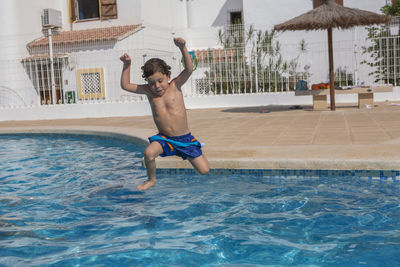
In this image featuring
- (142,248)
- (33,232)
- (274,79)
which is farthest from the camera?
(274,79)

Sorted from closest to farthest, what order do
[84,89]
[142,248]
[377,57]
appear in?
[142,248] → [377,57] → [84,89]

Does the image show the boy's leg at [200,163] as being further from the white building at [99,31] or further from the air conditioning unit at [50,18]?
the air conditioning unit at [50,18]

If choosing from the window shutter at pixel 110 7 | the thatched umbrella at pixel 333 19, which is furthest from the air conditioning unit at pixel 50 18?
the thatched umbrella at pixel 333 19

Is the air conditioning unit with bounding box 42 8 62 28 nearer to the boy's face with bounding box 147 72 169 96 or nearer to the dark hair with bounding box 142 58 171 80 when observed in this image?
the boy's face with bounding box 147 72 169 96

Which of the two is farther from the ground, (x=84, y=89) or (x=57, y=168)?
(x=84, y=89)

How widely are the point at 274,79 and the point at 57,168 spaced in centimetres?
941

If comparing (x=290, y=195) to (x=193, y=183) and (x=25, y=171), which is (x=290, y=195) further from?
(x=25, y=171)

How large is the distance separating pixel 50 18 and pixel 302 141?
55.3 feet

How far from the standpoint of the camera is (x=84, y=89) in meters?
18.8

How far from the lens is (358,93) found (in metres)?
11.6

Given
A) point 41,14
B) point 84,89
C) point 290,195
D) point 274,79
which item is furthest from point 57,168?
point 41,14

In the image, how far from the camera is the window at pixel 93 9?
21.1 m

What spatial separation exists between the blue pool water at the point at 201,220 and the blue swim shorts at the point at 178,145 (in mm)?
513

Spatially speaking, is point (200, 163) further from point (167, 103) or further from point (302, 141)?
point (302, 141)
